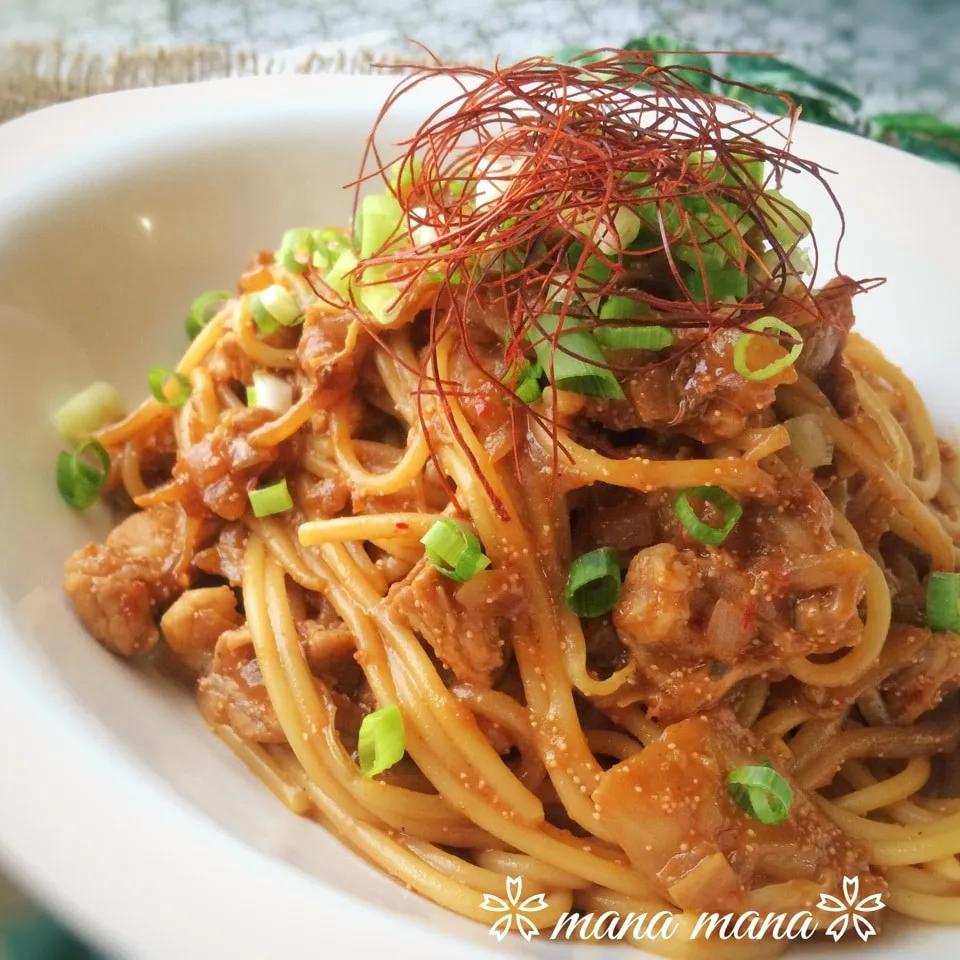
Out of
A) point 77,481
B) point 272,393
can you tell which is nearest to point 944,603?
point 272,393

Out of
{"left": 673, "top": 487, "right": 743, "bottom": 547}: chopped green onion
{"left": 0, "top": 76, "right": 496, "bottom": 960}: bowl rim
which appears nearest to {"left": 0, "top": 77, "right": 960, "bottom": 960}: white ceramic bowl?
{"left": 0, "top": 76, "right": 496, "bottom": 960}: bowl rim

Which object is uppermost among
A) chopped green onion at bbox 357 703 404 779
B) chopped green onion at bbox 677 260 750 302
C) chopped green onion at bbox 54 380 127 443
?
chopped green onion at bbox 677 260 750 302

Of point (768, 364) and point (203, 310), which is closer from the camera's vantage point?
point (768, 364)

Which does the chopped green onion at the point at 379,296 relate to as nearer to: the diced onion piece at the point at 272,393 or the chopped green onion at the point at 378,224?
the chopped green onion at the point at 378,224

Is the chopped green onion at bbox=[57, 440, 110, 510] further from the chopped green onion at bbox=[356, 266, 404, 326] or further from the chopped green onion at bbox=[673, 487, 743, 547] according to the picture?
the chopped green onion at bbox=[673, 487, 743, 547]

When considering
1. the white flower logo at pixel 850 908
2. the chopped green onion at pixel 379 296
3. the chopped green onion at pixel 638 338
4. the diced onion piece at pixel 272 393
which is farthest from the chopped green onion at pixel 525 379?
the white flower logo at pixel 850 908

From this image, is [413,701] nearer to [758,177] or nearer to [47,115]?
[758,177]

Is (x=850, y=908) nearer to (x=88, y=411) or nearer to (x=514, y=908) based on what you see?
(x=514, y=908)
